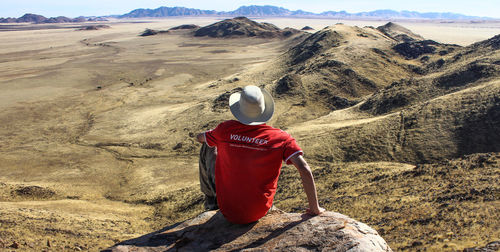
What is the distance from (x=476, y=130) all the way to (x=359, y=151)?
298cm

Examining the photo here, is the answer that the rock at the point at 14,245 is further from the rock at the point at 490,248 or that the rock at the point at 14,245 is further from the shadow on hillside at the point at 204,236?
the rock at the point at 490,248

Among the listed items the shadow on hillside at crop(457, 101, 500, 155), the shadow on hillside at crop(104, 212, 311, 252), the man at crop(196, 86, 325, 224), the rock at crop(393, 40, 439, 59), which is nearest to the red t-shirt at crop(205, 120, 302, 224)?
the man at crop(196, 86, 325, 224)

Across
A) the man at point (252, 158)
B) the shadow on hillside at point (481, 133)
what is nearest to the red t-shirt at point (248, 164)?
the man at point (252, 158)

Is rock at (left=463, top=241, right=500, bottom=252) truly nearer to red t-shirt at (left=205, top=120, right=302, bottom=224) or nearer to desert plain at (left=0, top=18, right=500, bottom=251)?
desert plain at (left=0, top=18, right=500, bottom=251)

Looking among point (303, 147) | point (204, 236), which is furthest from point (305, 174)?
point (303, 147)

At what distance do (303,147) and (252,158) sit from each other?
292 inches

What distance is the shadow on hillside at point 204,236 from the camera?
3193mm

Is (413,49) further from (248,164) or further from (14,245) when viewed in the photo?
(14,245)

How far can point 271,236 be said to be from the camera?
10.3 ft

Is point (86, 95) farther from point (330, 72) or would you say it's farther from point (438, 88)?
point (438, 88)

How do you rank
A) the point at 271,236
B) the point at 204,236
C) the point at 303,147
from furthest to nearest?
the point at 303,147 < the point at 204,236 < the point at 271,236

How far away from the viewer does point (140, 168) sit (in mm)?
10969

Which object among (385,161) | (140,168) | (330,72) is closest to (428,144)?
(385,161)

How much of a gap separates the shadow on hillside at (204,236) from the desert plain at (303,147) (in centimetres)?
170
